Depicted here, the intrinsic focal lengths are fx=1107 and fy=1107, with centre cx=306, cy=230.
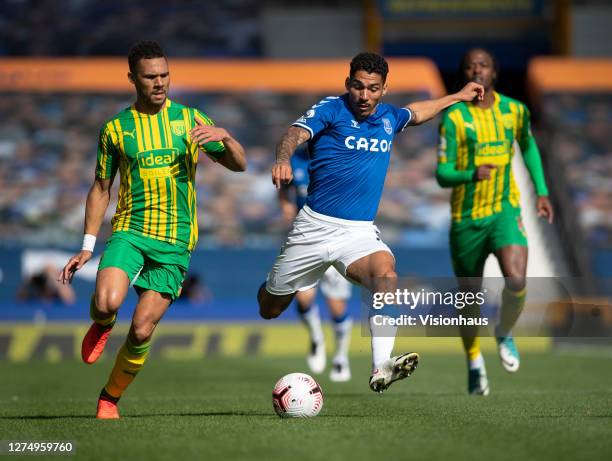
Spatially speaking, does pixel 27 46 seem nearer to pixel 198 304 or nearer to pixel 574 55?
pixel 198 304

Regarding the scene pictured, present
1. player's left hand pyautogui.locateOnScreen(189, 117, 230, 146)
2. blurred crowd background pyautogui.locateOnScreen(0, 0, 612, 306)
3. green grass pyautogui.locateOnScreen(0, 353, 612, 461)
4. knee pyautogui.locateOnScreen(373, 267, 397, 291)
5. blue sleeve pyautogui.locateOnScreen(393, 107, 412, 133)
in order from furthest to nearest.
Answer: blurred crowd background pyautogui.locateOnScreen(0, 0, 612, 306)
blue sleeve pyautogui.locateOnScreen(393, 107, 412, 133)
knee pyautogui.locateOnScreen(373, 267, 397, 291)
player's left hand pyautogui.locateOnScreen(189, 117, 230, 146)
green grass pyautogui.locateOnScreen(0, 353, 612, 461)

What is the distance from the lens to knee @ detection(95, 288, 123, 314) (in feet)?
24.1

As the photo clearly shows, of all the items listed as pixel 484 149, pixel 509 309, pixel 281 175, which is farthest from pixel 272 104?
pixel 281 175

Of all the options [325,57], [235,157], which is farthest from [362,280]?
[325,57]

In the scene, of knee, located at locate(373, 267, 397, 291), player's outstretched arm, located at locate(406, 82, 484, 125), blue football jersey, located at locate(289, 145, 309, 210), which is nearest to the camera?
knee, located at locate(373, 267, 397, 291)

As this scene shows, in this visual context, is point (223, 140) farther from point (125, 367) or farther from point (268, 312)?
point (125, 367)

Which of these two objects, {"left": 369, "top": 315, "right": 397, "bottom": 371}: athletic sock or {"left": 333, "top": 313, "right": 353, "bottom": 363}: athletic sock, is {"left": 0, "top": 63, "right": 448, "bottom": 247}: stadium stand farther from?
{"left": 369, "top": 315, "right": 397, "bottom": 371}: athletic sock

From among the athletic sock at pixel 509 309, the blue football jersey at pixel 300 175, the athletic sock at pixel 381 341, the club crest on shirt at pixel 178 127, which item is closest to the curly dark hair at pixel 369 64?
the club crest on shirt at pixel 178 127

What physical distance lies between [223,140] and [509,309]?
136 inches

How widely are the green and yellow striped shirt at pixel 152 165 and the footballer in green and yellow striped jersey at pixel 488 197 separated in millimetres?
2663

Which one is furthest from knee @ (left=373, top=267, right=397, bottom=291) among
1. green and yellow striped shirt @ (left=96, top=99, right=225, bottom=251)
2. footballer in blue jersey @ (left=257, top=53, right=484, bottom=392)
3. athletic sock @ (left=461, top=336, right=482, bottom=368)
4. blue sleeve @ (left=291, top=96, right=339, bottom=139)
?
athletic sock @ (left=461, top=336, right=482, bottom=368)

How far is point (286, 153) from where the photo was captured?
7.30 m

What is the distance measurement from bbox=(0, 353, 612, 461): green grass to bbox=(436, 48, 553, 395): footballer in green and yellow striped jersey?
28.3 inches

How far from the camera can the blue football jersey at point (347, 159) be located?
7.98m
